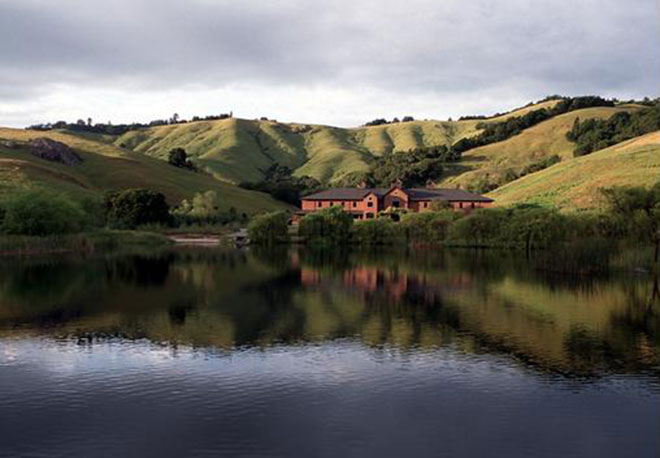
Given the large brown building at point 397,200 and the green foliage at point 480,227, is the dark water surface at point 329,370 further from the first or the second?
the large brown building at point 397,200

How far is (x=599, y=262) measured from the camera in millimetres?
68188

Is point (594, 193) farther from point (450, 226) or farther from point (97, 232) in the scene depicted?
point (97, 232)

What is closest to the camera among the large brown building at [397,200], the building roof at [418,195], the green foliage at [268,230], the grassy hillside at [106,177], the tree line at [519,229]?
the tree line at [519,229]

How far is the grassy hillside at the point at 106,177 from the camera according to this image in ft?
479

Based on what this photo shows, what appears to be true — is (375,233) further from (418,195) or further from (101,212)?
(101,212)

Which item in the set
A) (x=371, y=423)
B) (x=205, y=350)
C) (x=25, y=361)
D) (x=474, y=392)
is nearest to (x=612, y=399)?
(x=474, y=392)

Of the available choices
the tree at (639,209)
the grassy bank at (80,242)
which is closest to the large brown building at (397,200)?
the grassy bank at (80,242)

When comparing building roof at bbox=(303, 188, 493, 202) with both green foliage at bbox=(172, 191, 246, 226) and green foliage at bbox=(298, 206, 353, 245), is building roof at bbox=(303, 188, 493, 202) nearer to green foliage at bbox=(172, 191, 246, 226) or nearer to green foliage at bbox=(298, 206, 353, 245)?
green foliage at bbox=(172, 191, 246, 226)

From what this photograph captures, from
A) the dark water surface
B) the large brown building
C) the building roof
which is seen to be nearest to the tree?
the dark water surface

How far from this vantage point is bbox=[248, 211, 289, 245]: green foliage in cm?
11988

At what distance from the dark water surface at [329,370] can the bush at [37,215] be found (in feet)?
123

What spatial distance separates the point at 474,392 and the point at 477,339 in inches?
403

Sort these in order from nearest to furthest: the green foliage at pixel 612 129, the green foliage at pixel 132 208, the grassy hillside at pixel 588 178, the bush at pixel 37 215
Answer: the bush at pixel 37 215, the grassy hillside at pixel 588 178, the green foliage at pixel 132 208, the green foliage at pixel 612 129

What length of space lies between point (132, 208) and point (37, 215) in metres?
35.4
